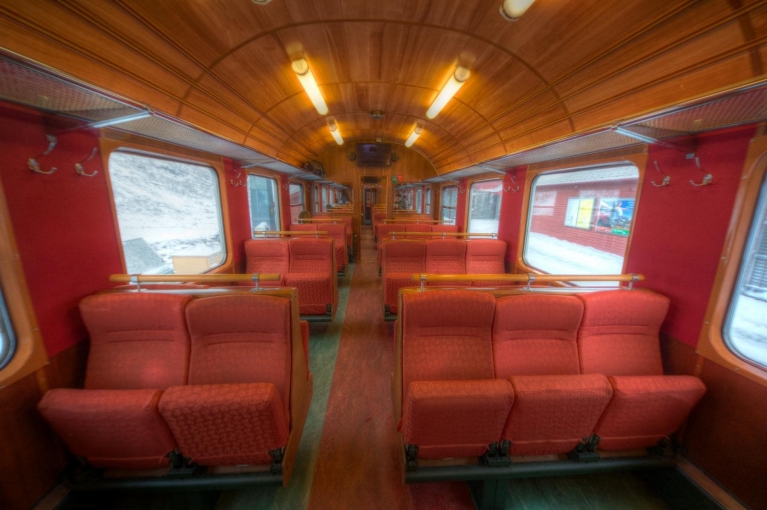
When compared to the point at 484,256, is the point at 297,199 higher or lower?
higher

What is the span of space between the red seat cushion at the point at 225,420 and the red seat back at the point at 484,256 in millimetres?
4364

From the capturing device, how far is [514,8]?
1.96 metres

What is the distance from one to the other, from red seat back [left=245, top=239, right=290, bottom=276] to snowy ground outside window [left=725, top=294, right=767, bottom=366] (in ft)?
18.2

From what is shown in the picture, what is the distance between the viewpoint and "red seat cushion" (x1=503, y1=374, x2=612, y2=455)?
5.04ft

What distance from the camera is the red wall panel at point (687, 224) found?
74.7 inches

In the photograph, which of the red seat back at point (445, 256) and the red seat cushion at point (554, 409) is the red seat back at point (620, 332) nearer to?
the red seat cushion at point (554, 409)

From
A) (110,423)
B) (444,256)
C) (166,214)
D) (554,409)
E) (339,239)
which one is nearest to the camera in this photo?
(110,423)

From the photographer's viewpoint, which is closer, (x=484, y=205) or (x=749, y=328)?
(x=749, y=328)

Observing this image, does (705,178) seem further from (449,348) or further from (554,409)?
(449,348)

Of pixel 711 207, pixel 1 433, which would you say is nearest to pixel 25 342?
pixel 1 433

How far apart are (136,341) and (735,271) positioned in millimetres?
4801

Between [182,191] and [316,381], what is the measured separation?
369 centimetres

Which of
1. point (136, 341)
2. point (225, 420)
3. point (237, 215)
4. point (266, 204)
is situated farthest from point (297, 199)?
point (225, 420)

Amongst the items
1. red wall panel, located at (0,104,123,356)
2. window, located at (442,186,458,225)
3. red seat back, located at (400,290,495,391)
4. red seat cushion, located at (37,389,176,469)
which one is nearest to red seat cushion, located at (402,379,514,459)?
red seat back, located at (400,290,495,391)
